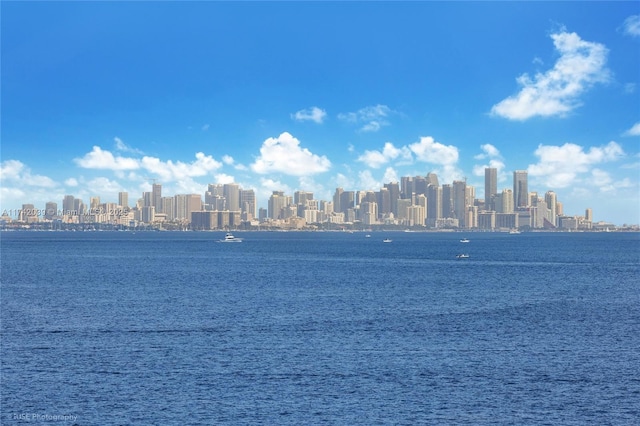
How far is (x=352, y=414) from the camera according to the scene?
34719mm

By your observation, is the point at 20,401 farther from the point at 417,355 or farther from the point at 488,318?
the point at 488,318

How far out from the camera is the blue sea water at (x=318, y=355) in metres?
35.3

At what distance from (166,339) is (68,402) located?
50.4 feet

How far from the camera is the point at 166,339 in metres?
51.4

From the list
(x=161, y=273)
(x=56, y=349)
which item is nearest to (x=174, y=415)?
(x=56, y=349)

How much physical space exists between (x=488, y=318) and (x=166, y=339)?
25982 mm

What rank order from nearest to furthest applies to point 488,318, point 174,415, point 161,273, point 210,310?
point 174,415
point 488,318
point 210,310
point 161,273

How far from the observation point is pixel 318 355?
46.1 metres

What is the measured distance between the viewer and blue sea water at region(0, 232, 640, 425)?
3534 cm

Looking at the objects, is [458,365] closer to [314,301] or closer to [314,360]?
[314,360]

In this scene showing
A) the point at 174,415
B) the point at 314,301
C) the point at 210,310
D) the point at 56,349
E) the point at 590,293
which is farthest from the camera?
the point at 590,293

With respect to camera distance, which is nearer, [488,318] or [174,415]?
[174,415]

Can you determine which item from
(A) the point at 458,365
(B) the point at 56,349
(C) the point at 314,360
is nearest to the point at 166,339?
(B) the point at 56,349

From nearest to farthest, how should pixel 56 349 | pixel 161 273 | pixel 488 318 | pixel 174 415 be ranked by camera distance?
1. pixel 174 415
2. pixel 56 349
3. pixel 488 318
4. pixel 161 273
